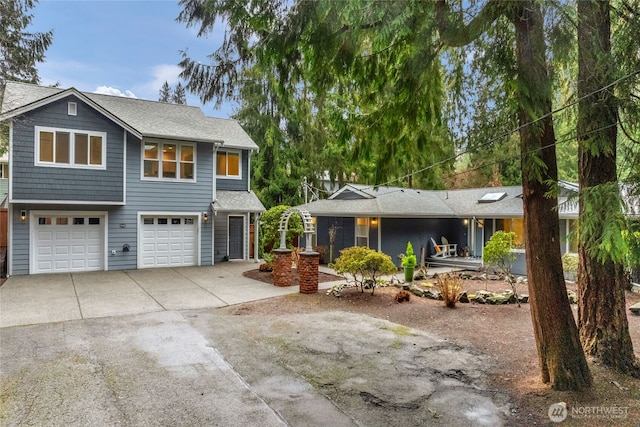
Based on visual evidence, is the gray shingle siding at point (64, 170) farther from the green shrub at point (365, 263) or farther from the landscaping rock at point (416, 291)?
the landscaping rock at point (416, 291)

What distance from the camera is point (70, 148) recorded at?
474 inches

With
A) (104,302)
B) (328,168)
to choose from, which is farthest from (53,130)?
(328,168)

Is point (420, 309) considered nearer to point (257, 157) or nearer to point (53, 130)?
point (53, 130)

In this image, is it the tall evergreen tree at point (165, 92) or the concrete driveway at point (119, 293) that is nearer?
the concrete driveway at point (119, 293)

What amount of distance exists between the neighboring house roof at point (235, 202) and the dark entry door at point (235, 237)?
971 millimetres

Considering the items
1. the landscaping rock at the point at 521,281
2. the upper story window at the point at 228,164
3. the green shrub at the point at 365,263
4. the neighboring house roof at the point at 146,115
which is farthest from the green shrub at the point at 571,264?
the upper story window at the point at 228,164

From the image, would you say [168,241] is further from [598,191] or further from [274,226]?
[598,191]

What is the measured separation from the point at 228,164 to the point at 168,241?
399 cm

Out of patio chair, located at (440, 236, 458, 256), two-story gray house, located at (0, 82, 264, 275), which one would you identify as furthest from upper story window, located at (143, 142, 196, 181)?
patio chair, located at (440, 236, 458, 256)

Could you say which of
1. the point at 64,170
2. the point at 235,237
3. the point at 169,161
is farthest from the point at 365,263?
the point at 64,170

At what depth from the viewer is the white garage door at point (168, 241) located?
1373cm

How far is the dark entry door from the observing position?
16.1 m

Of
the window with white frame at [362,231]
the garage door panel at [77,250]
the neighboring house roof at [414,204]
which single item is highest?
the neighboring house roof at [414,204]

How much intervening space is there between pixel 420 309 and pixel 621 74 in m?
5.92
